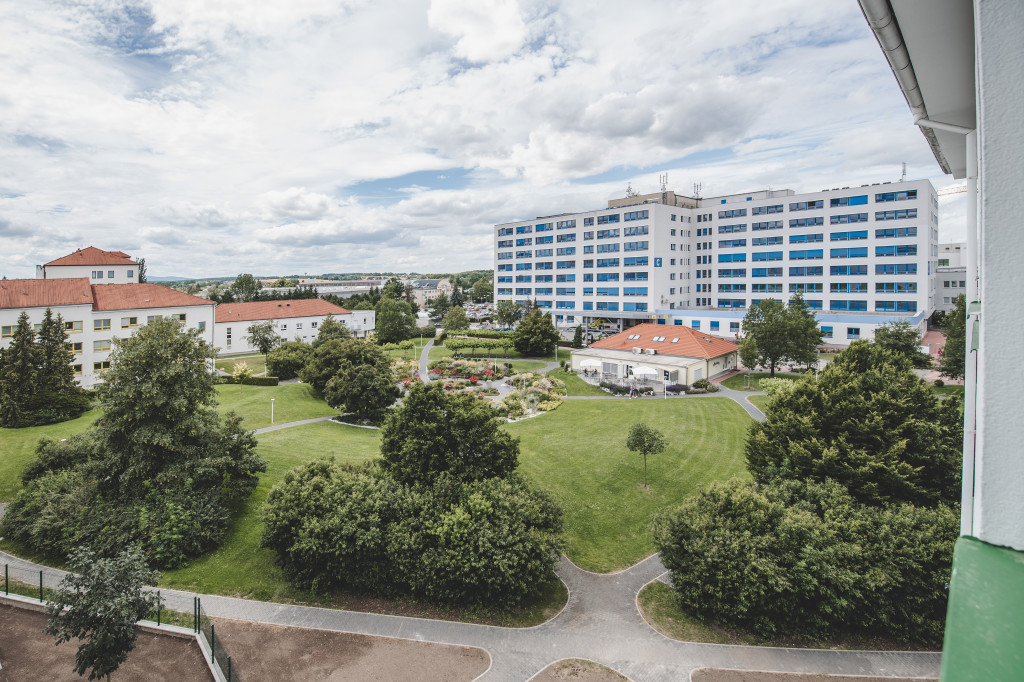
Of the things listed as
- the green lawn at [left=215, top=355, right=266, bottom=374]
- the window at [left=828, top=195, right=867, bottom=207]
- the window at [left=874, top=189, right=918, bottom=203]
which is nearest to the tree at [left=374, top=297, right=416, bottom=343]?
the green lawn at [left=215, top=355, right=266, bottom=374]

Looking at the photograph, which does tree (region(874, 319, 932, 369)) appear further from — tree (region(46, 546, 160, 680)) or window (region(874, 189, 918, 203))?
tree (region(46, 546, 160, 680))

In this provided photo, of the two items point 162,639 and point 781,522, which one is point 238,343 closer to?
point 162,639

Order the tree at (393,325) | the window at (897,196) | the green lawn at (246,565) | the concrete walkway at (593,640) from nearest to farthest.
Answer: the concrete walkway at (593,640) → the green lawn at (246,565) → the window at (897,196) → the tree at (393,325)

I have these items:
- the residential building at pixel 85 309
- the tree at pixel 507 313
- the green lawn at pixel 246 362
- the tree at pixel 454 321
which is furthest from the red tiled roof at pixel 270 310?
the tree at pixel 507 313

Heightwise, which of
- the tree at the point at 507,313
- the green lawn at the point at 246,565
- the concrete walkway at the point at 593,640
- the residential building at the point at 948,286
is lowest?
the concrete walkway at the point at 593,640

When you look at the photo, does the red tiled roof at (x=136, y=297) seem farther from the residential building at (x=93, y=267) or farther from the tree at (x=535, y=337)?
the tree at (x=535, y=337)

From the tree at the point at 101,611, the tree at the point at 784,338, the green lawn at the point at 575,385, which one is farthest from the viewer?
the green lawn at the point at 575,385

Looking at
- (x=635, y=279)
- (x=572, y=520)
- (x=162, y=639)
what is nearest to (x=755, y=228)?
(x=635, y=279)

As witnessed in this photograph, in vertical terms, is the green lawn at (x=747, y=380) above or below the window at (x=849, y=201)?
below
